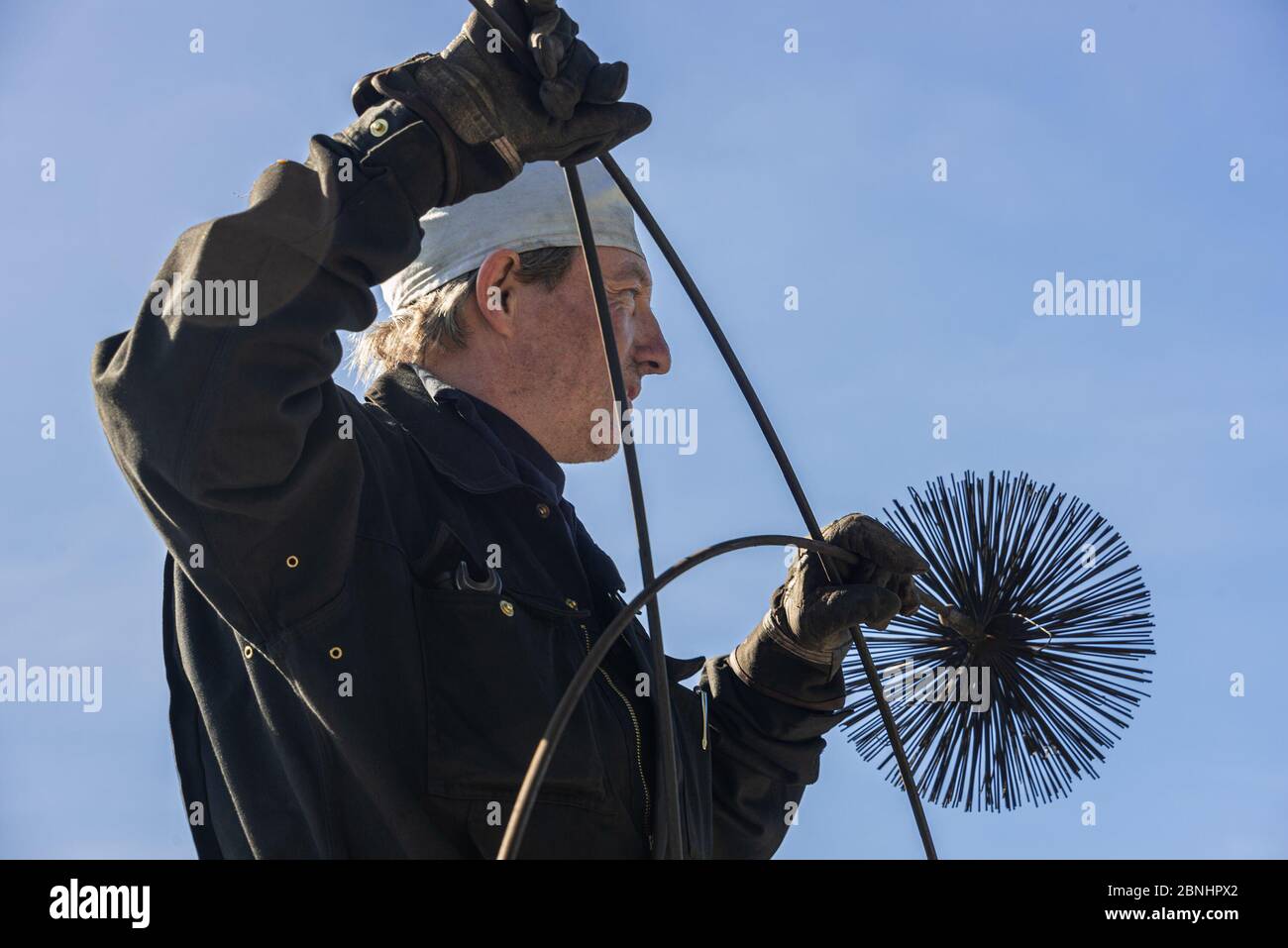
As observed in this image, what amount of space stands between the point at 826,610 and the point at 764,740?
0.36 m

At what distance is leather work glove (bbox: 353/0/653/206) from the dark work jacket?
56mm

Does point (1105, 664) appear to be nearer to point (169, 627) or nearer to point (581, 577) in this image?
point (581, 577)

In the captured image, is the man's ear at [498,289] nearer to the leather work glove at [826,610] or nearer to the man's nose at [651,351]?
the man's nose at [651,351]

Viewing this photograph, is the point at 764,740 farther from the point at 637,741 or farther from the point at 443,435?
the point at 443,435

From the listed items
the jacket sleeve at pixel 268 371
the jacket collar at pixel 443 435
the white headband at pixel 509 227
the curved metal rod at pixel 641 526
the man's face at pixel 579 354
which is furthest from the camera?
the white headband at pixel 509 227

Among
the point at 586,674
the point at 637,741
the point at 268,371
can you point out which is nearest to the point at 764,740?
the point at 637,741

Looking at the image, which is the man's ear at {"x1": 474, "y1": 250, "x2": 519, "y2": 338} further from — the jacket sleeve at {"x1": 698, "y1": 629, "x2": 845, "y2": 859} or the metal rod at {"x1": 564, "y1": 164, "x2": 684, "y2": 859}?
the jacket sleeve at {"x1": 698, "y1": 629, "x2": 845, "y2": 859}

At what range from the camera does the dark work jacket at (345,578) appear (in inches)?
99.6

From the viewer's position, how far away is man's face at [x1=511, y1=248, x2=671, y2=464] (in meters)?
3.57

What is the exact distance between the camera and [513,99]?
269 centimetres

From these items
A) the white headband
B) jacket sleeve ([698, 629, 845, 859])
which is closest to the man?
jacket sleeve ([698, 629, 845, 859])

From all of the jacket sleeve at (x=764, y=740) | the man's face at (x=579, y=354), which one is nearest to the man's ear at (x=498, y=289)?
the man's face at (x=579, y=354)
